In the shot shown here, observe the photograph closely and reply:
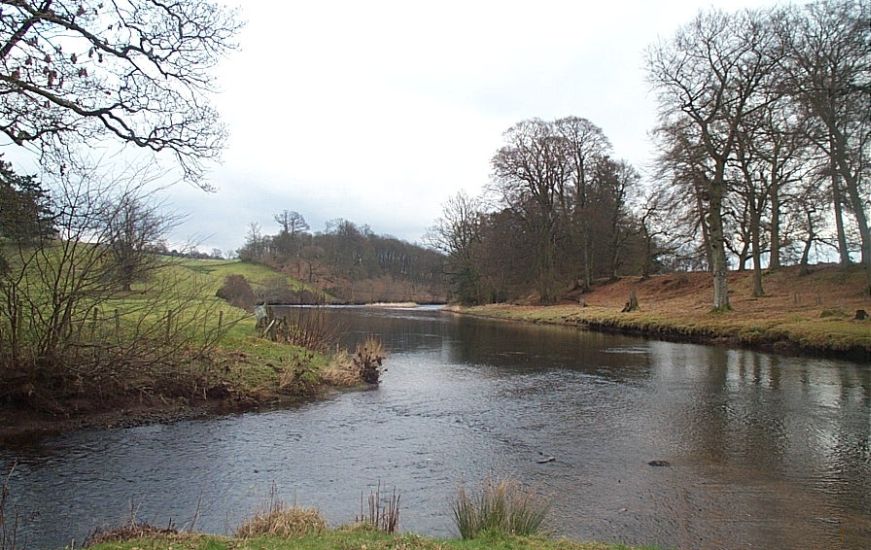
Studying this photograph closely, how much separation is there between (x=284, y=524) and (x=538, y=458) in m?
4.58

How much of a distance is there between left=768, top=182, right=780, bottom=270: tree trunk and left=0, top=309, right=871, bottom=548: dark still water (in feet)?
53.1

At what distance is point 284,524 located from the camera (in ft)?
17.6

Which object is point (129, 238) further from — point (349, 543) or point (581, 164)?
point (581, 164)

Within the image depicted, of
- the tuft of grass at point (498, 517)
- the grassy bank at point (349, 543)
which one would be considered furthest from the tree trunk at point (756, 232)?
the grassy bank at point (349, 543)

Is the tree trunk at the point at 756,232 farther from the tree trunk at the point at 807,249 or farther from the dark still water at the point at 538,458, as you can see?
the dark still water at the point at 538,458

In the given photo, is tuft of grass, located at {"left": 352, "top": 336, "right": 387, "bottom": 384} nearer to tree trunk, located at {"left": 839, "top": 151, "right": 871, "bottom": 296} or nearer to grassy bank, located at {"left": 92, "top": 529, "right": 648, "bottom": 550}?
grassy bank, located at {"left": 92, "top": 529, "right": 648, "bottom": 550}

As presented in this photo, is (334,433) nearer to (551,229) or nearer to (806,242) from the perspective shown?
(806,242)

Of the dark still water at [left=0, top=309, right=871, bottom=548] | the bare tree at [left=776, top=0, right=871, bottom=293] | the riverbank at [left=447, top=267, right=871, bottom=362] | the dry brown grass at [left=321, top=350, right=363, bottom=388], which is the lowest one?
the dark still water at [left=0, top=309, right=871, bottom=548]

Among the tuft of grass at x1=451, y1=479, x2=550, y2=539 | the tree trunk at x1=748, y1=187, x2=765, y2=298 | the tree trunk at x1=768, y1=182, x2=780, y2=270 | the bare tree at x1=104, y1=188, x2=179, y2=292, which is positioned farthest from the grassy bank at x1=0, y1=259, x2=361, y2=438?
the tree trunk at x1=768, y1=182, x2=780, y2=270

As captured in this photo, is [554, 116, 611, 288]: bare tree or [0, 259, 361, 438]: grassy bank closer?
[0, 259, 361, 438]: grassy bank

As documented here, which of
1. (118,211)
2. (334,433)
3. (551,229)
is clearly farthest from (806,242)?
(118,211)

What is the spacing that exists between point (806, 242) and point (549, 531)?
34.6 meters

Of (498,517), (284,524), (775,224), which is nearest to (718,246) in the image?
(775,224)

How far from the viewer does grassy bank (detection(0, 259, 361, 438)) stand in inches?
409
